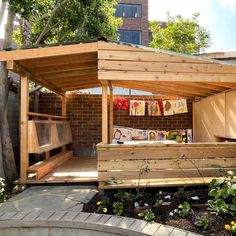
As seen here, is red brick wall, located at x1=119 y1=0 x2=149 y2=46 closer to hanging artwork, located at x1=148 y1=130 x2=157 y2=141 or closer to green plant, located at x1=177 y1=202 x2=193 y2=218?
hanging artwork, located at x1=148 y1=130 x2=157 y2=141

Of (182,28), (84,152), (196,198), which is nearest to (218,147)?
(196,198)

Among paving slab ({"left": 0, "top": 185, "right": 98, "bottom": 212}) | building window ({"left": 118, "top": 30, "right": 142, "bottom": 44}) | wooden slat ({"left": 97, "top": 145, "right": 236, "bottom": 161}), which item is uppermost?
building window ({"left": 118, "top": 30, "right": 142, "bottom": 44})

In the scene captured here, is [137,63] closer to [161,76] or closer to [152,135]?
[161,76]

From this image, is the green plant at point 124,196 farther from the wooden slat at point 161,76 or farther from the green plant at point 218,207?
the wooden slat at point 161,76

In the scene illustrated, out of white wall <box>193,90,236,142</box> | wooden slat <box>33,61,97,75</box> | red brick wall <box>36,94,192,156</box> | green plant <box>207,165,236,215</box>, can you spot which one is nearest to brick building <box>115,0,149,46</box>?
red brick wall <box>36,94,192,156</box>

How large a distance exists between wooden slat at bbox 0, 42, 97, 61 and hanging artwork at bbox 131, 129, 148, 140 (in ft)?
14.6

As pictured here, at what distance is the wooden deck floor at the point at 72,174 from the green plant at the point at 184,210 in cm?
208

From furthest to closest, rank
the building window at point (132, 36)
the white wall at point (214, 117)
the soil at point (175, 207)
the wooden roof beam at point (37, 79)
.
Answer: the building window at point (132, 36), the white wall at point (214, 117), the wooden roof beam at point (37, 79), the soil at point (175, 207)

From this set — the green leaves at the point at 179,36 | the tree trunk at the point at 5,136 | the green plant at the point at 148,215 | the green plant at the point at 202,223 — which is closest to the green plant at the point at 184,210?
the green plant at the point at 202,223

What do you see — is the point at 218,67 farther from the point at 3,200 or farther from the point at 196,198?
the point at 3,200

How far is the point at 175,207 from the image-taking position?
3.73 m

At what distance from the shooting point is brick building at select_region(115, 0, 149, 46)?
27.3 m

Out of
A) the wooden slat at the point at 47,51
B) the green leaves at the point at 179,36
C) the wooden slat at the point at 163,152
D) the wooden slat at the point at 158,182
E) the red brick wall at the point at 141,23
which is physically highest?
the red brick wall at the point at 141,23

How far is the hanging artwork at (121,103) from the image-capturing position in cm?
868
